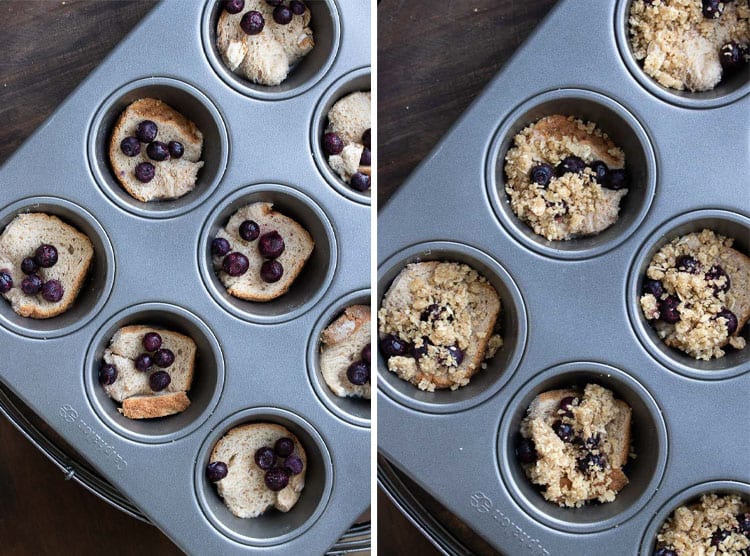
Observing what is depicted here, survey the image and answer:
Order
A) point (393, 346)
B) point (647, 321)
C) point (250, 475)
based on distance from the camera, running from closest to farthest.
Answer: point (393, 346)
point (647, 321)
point (250, 475)

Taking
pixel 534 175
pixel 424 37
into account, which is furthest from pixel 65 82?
pixel 534 175

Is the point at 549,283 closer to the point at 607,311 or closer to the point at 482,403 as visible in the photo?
the point at 607,311

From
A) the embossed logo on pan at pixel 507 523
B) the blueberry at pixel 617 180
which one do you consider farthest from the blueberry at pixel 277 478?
the blueberry at pixel 617 180

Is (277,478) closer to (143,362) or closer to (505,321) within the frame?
(143,362)

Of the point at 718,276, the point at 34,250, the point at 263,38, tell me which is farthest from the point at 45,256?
the point at 718,276

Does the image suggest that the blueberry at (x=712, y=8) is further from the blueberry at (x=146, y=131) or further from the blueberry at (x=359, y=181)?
the blueberry at (x=146, y=131)
